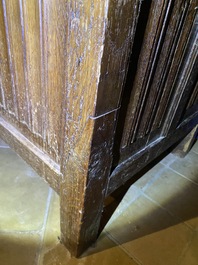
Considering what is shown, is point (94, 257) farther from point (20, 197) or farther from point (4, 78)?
point (4, 78)

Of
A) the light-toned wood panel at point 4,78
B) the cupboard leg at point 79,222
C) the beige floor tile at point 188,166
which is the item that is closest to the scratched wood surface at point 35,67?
the light-toned wood panel at point 4,78

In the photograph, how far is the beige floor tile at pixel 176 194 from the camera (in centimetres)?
116

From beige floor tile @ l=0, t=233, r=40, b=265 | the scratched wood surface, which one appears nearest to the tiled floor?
beige floor tile @ l=0, t=233, r=40, b=265

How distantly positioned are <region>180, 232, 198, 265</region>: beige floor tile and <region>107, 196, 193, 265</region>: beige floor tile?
0.06 ft

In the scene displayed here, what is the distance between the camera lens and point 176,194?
1250 mm

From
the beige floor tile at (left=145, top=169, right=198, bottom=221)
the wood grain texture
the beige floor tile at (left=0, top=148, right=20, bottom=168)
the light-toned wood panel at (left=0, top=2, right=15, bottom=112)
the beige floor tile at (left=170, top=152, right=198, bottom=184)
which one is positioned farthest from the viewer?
the beige floor tile at (left=170, top=152, right=198, bottom=184)

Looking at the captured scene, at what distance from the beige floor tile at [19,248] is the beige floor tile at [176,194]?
64 cm

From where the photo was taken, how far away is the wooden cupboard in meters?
0.46

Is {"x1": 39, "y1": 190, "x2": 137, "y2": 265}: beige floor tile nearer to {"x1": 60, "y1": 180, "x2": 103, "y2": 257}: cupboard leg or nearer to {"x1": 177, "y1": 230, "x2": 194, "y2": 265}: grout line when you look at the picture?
{"x1": 60, "y1": 180, "x2": 103, "y2": 257}: cupboard leg

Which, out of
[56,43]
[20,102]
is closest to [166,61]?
[56,43]

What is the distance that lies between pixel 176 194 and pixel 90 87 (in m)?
1.00

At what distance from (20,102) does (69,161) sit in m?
0.31

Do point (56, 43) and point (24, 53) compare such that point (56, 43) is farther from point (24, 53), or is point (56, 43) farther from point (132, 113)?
point (132, 113)

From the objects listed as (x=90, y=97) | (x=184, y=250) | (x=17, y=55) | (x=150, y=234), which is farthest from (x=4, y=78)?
(x=184, y=250)
